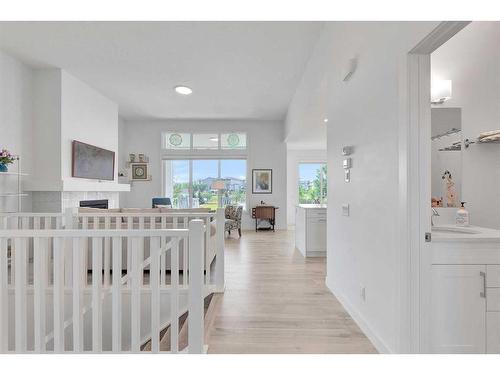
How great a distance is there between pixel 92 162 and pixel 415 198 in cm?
605

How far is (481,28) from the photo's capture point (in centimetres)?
263

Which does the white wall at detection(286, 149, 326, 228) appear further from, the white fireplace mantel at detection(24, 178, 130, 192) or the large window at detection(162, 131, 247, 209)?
the white fireplace mantel at detection(24, 178, 130, 192)

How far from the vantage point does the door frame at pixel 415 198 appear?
179 cm

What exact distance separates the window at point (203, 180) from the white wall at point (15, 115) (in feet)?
13.3

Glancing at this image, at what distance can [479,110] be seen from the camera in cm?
271

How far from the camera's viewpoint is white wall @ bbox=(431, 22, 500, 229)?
8.66 ft

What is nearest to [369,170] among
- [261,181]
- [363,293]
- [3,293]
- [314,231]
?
[363,293]

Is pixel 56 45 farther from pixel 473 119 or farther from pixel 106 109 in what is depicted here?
pixel 473 119

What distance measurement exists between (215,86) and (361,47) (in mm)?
3866

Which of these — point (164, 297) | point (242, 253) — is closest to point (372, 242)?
point (164, 297)

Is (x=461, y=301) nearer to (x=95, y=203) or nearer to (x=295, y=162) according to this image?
(x=95, y=203)

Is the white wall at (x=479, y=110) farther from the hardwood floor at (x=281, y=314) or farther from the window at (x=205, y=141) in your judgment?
the window at (x=205, y=141)

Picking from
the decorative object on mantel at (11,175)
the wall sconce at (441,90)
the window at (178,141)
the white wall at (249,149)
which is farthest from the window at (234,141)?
the wall sconce at (441,90)

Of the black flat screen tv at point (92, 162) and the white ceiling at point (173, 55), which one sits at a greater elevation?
the white ceiling at point (173, 55)
